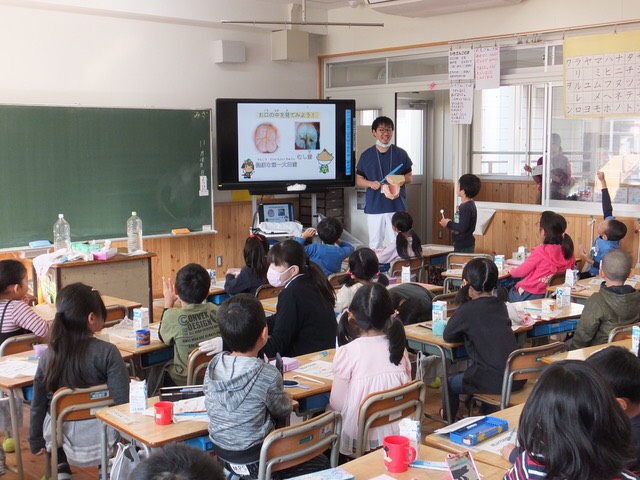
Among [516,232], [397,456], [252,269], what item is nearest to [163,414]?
[397,456]

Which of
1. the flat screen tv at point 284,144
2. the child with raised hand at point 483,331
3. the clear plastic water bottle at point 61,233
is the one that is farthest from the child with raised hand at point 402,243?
Answer: the clear plastic water bottle at point 61,233

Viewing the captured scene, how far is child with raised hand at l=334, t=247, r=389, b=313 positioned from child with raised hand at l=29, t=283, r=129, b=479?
6.29ft

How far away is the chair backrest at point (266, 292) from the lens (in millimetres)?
5805

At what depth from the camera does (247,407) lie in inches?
120

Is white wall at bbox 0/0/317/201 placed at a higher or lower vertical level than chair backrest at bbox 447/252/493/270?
higher

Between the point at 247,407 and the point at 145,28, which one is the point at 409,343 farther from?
the point at 145,28

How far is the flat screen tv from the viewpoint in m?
9.09

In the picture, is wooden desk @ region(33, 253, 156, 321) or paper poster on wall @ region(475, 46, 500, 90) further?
paper poster on wall @ region(475, 46, 500, 90)

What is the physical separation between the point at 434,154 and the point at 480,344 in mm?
7581

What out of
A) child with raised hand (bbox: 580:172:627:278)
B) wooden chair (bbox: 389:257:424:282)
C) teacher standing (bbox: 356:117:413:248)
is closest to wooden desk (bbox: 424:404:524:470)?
child with raised hand (bbox: 580:172:627:278)

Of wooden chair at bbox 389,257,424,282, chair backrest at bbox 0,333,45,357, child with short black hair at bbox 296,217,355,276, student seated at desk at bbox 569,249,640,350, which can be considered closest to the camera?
chair backrest at bbox 0,333,45,357

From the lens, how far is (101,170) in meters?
8.29

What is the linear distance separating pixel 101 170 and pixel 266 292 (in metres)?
3.33

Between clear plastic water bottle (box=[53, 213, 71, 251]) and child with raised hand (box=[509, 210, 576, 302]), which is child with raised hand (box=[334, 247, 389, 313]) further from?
clear plastic water bottle (box=[53, 213, 71, 251])
